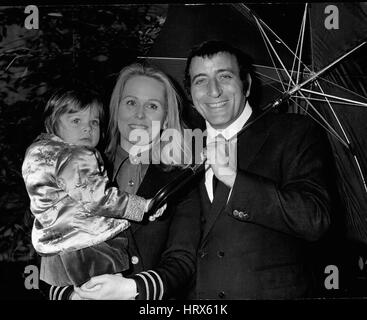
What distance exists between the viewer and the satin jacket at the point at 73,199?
6.95ft

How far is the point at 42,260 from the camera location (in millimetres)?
2273

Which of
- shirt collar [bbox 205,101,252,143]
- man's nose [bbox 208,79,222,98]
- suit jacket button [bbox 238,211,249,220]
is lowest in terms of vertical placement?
suit jacket button [bbox 238,211,249,220]

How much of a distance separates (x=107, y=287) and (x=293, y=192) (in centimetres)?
88

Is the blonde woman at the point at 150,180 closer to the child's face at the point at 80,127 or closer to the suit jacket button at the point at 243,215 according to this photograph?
the child's face at the point at 80,127

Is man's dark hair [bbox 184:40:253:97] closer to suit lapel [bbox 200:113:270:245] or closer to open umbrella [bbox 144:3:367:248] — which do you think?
open umbrella [bbox 144:3:367:248]

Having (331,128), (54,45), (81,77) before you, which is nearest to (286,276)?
(331,128)

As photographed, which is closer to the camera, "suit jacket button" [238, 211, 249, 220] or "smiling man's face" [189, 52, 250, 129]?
"suit jacket button" [238, 211, 249, 220]

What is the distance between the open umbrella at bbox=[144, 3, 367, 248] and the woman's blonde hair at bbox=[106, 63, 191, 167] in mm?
57

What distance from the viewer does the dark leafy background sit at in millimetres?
2332

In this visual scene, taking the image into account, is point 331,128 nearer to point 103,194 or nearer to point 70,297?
point 103,194

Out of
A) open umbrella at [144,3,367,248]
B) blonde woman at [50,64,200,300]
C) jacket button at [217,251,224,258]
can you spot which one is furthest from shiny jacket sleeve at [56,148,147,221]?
jacket button at [217,251,224,258]

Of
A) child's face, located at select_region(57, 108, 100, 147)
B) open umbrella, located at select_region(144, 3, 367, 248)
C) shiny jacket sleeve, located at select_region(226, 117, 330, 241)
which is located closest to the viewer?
shiny jacket sleeve, located at select_region(226, 117, 330, 241)

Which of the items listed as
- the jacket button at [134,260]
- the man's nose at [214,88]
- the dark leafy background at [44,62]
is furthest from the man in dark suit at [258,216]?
the dark leafy background at [44,62]

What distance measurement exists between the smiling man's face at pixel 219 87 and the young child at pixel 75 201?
0.44 m
